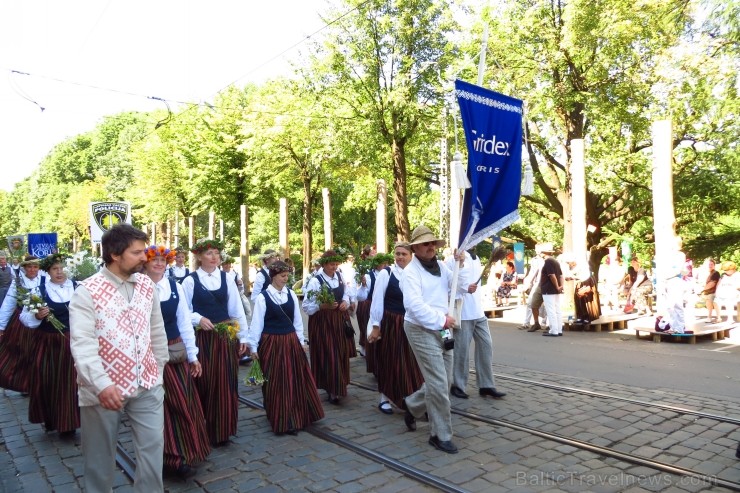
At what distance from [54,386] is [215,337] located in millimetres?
1821

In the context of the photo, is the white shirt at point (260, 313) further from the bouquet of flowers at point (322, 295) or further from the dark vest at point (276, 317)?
the bouquet of flowers at point (322, 295)

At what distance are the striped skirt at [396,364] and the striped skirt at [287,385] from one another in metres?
0.84

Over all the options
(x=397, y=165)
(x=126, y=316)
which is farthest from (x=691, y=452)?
(x=397, y=165)

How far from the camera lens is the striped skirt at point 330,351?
7074 millimetres

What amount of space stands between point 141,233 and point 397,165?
1580 cm

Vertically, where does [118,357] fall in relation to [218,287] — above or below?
below

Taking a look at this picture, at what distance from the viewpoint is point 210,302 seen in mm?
5715

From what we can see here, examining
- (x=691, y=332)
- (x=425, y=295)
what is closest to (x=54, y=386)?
(x=425, y=295)

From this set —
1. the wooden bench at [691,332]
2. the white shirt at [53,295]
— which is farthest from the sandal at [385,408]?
the wooden bench at [691,332]

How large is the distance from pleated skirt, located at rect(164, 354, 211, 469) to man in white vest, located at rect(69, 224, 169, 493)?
1.00 m

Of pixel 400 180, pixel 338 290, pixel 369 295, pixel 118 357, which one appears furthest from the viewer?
pixel 400 180

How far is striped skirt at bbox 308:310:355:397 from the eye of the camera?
23.2ft

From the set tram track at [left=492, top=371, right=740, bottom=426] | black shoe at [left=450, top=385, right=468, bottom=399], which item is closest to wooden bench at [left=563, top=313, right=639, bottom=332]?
tram track at [left=492, top=371, right=740, bottom=426]

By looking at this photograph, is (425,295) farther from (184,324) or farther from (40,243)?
(40,243)
